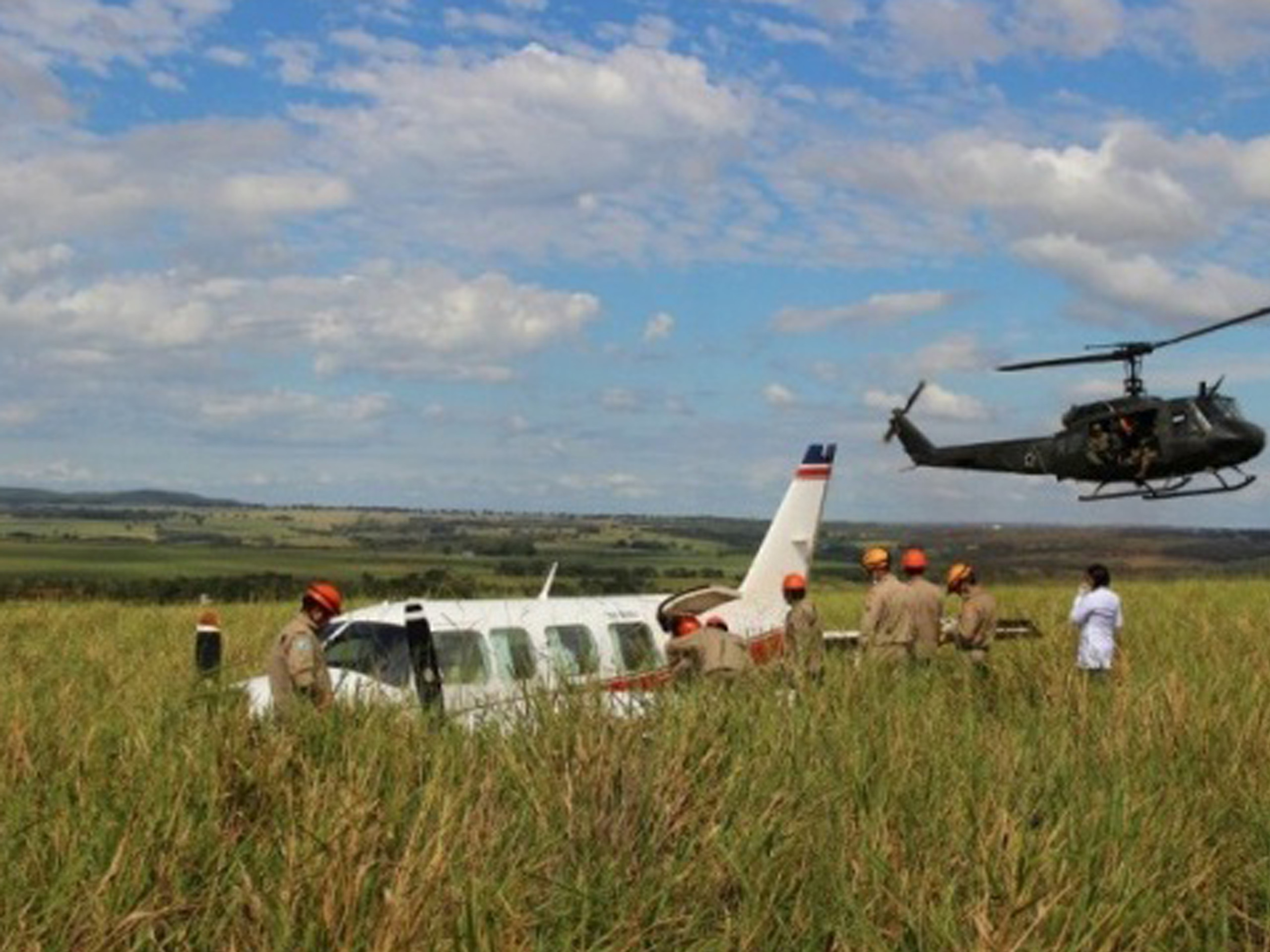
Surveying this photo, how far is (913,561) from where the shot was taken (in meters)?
13.3

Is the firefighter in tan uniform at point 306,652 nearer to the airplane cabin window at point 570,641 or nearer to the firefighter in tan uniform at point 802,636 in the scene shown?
the airplane cabin window at point 570,641

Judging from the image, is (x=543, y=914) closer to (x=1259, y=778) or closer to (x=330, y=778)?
(x=330, y=778)

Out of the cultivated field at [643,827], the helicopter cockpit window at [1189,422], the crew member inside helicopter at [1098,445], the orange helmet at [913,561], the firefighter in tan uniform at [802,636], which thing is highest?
the helicopter cockpit window at [1189,422]

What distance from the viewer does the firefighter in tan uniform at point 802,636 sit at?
9594 mm

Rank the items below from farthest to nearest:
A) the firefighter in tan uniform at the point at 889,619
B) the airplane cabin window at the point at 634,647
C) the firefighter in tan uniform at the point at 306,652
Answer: the airplane cabin window at the point at 634,647 < the firefighter in tan uniform at the point at 889,619 < the firefighter in tan uniform at the point at 306,652

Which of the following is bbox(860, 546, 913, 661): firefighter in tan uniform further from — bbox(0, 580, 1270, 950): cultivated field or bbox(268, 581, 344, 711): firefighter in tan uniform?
bbox(268, 581, 344, 711): firefighter in tan uniform

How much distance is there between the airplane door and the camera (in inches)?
408

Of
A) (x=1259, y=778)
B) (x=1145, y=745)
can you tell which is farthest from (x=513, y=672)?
(x=1259, y=778)

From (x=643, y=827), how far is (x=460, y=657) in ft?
19.3

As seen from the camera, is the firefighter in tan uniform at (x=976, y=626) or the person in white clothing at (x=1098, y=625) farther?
the firefighter in tan uniform at (x=976, y=626)

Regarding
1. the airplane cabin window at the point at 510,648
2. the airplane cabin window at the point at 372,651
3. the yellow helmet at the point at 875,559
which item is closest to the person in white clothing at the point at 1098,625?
the yellow helmet at the point at 875,559

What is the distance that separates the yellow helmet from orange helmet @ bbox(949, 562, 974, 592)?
0.62 metres

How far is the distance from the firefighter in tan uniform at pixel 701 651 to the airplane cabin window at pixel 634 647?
5.37 feet

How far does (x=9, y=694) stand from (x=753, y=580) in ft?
33.5
